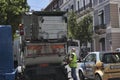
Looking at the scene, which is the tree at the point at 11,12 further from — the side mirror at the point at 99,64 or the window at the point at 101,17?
the window at the point at 101,17

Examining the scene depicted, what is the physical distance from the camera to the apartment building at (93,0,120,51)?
4312 cm

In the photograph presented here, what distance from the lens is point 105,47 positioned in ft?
150

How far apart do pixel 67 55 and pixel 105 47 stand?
1099 inches

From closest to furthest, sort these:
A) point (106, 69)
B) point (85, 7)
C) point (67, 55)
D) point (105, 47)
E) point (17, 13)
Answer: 1. point (106, 69)
2. point (67, 55)
3. point (17, 13)
4. point (105, 47)
5. point (85, 7)

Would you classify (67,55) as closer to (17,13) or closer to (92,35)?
(17,13)

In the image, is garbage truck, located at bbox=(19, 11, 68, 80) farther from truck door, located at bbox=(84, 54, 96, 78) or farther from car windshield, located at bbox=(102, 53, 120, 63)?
car windshield, located at bbox=(102, 53, 120, 63)

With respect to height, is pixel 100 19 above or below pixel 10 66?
above

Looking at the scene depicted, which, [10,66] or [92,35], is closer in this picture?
[10,66]

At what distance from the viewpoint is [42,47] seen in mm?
16875

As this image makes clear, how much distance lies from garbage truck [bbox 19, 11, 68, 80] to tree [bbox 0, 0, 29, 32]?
37.3 feet

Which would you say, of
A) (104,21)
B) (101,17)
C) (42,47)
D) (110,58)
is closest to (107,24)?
(104,21)

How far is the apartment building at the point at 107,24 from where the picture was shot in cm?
4312

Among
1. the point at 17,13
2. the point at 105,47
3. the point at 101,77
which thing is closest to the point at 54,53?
the point at 101,77

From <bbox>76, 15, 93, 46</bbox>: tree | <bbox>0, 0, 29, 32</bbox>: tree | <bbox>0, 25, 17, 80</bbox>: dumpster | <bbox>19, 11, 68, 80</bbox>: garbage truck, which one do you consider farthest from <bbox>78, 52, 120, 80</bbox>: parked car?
<bbox>76, 15, 93, 46</bbox>: tree
